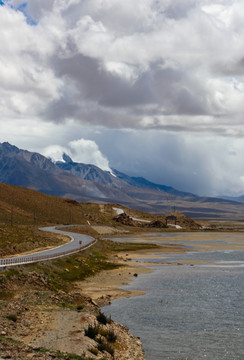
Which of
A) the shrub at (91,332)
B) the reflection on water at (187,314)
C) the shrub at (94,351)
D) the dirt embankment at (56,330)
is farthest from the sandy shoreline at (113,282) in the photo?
the shrub at (94,351)

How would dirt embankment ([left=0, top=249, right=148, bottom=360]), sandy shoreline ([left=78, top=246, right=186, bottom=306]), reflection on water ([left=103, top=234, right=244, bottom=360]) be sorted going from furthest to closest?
1. sandy shoreline ([left=78, top=246, right=186, bottom=306])
2. reflection on water ([left=103, top=234, right=244, bottom=360])
3. dirt embankment ([left=0, top=249, right=148, bottom=360])

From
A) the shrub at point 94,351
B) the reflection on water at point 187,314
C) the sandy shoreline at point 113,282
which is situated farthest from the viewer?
the sandy shoreline at point 113,282

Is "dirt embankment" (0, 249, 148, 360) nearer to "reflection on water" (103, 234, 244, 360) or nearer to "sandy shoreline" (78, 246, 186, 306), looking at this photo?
"reflection on water" (103, 234, 244, 360)

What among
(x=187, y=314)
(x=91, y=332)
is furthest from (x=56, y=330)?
(x=187, y=314)

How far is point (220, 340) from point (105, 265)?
46.4 m

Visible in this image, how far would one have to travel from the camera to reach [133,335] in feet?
118

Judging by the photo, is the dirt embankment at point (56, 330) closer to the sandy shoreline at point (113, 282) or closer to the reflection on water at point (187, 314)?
the reflection on water at point (187, 314)

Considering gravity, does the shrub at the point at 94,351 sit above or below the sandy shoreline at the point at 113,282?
above

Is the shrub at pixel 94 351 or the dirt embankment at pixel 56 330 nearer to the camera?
the dirt embankment at pixel 56 330

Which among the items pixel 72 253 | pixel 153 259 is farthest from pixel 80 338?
pixel 153 259

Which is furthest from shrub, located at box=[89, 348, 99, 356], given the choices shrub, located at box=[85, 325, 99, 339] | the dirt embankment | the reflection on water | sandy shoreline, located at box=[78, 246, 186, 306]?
sandy shoreline, located at box=[78, 246, 186, 306]

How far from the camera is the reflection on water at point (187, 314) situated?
1273 inches

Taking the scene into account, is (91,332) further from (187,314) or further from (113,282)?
(113,282)

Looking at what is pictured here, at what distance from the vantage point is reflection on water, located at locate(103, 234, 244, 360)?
106 feet
